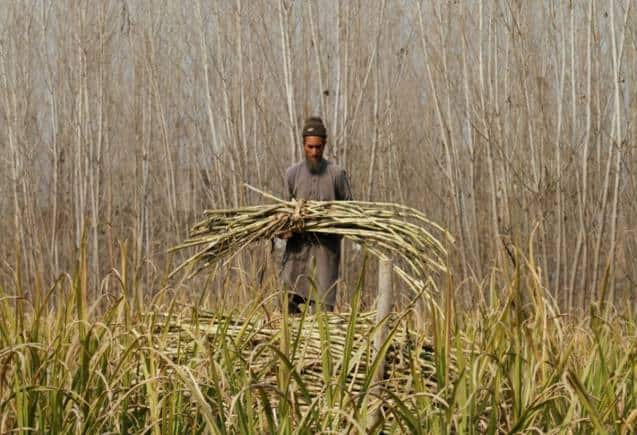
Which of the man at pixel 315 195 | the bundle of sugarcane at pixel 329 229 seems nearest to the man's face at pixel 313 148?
the man at pixel 315 195

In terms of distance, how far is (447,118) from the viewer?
6.96 metres

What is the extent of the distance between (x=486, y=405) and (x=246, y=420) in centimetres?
58

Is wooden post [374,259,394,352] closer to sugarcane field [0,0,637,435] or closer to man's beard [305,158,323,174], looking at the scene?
sugarcane field [0,0,637,435]

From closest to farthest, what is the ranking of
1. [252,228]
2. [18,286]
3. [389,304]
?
[389,304] < [18,286] < [252,228]

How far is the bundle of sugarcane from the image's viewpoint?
2.30 m

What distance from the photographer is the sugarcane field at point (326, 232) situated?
196cm

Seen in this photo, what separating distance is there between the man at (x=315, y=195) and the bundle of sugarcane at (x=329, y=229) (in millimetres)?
764

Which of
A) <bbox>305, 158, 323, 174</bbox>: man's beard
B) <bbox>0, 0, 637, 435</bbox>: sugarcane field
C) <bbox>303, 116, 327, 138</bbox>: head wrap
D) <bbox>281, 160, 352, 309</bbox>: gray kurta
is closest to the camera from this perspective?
<bbox>0, 0, 637, 435</bbox>: sugarcane field

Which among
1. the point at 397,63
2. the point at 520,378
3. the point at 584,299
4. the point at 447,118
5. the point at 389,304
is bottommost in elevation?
the point at 584,299

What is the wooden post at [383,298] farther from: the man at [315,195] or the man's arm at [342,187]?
the man's arm at [342,187]

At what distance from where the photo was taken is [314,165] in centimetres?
391

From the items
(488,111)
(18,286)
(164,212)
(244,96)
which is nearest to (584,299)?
(488,111)

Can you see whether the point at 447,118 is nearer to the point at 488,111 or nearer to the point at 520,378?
the point at 488,111

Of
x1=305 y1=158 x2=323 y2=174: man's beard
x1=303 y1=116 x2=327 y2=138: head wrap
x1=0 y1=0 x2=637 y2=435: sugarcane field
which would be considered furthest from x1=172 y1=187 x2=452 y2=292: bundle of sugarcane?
x1=305 y1=158 x2=323 y2=174: man's beard
